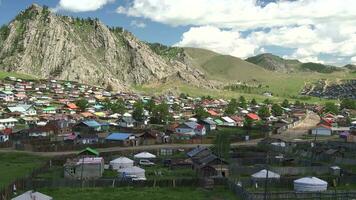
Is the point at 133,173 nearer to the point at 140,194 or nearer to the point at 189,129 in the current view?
the point at 140,194

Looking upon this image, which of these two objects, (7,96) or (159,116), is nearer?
(159,116)

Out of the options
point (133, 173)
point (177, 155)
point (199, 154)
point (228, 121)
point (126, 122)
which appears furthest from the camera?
point (228, 121)

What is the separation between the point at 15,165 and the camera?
5738 centimetres

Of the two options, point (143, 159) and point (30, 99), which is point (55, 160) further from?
point (30, 99)

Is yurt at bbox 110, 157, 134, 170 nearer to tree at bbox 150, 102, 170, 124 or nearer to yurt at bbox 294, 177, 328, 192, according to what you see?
yurt at bbox 294, 177, 328, 192

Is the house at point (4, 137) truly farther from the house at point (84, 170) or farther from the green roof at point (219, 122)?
the green roof at point (219, 122)

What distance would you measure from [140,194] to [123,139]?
38.5 m

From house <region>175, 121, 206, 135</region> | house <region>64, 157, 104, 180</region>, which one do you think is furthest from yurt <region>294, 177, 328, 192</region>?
house <region>175, 121, 206, 135</region>

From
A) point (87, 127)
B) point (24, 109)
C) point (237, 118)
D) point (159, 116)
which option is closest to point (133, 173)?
point (87, 127)

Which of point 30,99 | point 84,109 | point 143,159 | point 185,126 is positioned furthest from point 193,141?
point 30,99

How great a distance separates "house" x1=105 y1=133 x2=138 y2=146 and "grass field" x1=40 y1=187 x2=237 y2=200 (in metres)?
34.8

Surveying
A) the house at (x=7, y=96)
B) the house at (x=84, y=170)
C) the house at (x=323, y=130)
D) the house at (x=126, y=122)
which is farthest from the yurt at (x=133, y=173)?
the house at (x=7, y=96)

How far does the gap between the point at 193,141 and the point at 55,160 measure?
29243mm

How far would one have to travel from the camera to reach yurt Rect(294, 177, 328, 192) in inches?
1658
